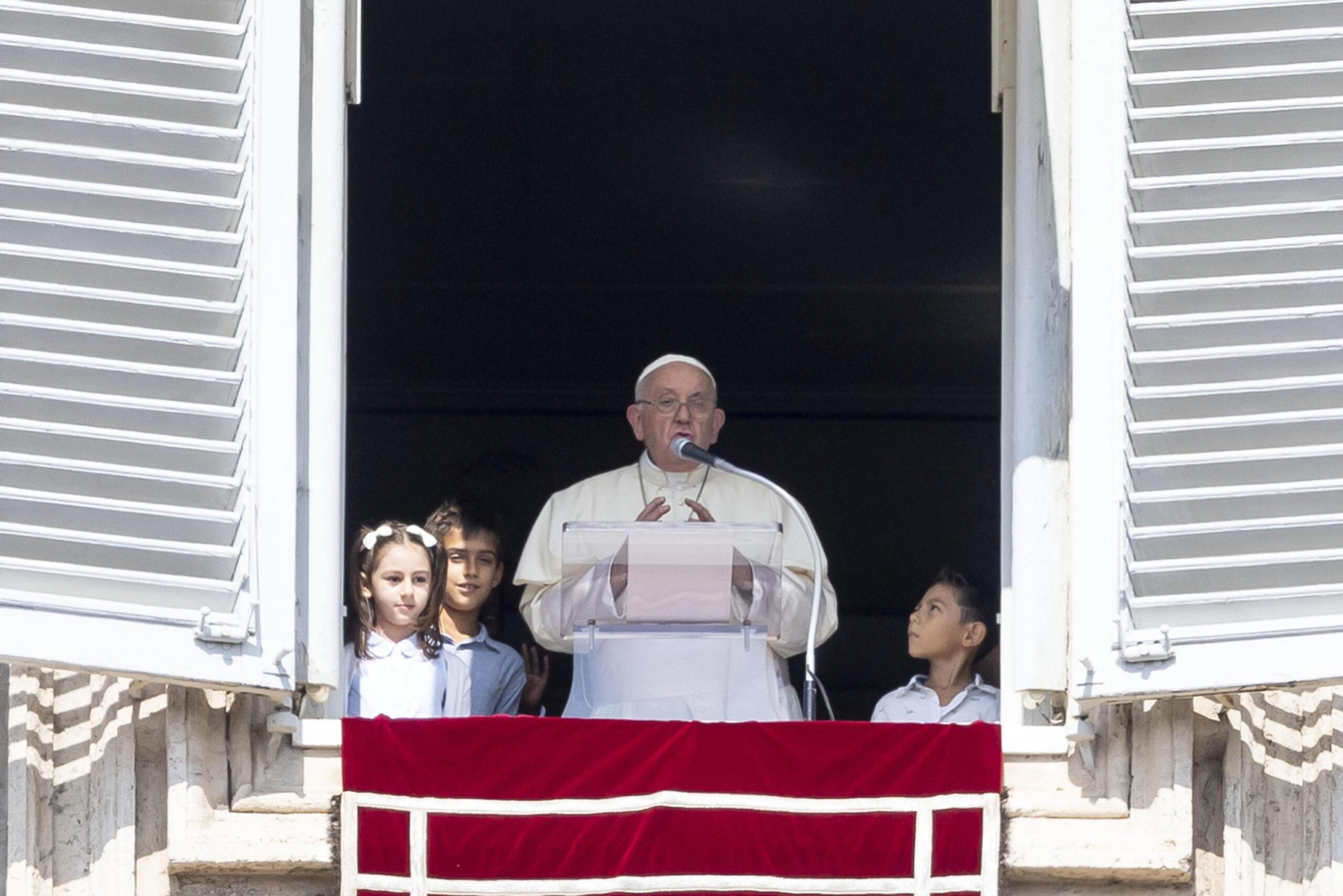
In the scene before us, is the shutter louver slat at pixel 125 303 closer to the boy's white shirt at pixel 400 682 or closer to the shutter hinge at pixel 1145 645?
the boy's white shirt at pixel 400 682

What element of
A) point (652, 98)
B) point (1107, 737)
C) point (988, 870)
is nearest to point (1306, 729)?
point (1107, 737)

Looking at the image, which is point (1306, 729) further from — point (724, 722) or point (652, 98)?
point (652, 98)

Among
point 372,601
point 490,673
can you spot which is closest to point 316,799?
point 372,601

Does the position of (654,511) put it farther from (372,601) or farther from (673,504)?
(673,504)

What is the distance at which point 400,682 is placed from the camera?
471cm

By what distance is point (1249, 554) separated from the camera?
3969mm

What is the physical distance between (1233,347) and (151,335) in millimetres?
1825

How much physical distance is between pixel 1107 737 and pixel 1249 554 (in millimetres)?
413

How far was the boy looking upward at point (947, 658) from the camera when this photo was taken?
4.95m

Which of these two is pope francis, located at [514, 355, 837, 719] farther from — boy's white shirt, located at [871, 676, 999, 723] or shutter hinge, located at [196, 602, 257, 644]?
shutter hinge, located at [196, 602, 257, 644]

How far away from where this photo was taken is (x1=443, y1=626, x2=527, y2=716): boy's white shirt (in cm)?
510

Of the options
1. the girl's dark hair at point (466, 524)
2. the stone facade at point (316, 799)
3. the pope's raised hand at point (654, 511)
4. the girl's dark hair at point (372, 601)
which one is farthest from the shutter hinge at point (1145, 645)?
the girl's dark hair at point (466, 524)

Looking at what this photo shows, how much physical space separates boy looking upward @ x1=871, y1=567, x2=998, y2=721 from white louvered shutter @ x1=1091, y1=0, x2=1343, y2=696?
1.06m

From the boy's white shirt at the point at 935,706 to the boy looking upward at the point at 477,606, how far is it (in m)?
0.83
